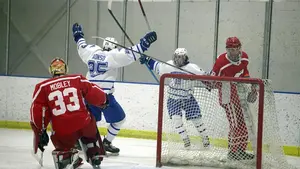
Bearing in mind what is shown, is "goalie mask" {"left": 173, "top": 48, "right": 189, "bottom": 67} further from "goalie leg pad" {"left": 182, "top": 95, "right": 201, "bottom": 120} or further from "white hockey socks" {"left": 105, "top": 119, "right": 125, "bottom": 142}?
"white hockey socks" {"left": 105, "top": 119, "right": 125, "bottom": 142}

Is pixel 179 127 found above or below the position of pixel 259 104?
below

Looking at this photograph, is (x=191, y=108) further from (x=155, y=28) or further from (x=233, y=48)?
(x=155, y=28)

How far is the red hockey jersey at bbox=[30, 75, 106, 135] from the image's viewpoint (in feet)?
13.1

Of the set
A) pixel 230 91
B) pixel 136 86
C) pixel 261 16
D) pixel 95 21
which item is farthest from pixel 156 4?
pixel 230 91

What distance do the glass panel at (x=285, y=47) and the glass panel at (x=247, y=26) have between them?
8.0 inches

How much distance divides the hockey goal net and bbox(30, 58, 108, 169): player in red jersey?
768mm

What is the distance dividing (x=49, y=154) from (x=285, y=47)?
462 centimetres

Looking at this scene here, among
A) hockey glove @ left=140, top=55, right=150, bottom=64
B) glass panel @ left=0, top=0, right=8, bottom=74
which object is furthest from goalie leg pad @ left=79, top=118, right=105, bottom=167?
glass panel @ left=0, top=0, right=8, bottom=74

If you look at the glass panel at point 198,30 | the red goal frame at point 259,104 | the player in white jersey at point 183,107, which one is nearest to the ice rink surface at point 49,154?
the red goal frame at point 259,104

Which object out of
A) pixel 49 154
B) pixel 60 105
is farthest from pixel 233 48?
pixel 49 154

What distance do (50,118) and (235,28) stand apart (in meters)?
5.18

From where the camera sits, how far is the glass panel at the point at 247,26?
8500 millimetres

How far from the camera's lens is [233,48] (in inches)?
199

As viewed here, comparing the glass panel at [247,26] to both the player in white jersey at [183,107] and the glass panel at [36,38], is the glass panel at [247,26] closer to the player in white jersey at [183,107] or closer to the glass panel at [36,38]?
the glass panel at [36,38]
